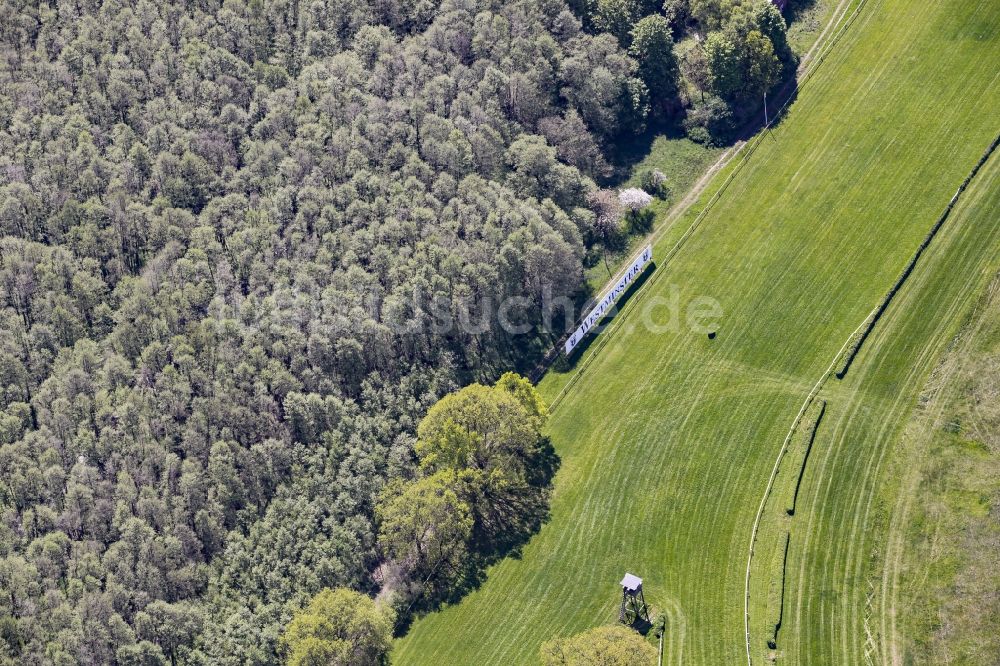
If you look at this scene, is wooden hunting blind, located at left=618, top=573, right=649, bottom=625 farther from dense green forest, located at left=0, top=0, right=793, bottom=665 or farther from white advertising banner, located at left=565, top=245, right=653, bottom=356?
white advertising banner, located at left=565, top=245, right=653, bottom=356

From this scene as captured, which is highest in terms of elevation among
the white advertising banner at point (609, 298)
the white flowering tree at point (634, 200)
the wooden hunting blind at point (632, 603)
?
the white flowering tree at point (634, 200)

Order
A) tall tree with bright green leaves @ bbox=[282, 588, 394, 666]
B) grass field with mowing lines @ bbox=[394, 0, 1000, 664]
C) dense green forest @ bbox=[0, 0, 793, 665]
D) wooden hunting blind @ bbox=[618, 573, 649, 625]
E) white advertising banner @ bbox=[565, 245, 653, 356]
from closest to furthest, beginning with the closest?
tall tree with bright green leaves @ bbox=[282, 588, 394, 666]
wooden hunting blind @ bbox=[618, 573, 649, 625]
grass field with mowing lines @ bbox=[394, 0, 1000, 664]
dense green forest @ bbox=[0, 0, 793, 665]
white advertising banner @ bbox=[565, 245, 653, 356]

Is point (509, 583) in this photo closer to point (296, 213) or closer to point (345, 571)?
point (345, 571)

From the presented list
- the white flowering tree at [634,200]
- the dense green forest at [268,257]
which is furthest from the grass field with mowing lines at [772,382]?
the dense green forest at [268,257]

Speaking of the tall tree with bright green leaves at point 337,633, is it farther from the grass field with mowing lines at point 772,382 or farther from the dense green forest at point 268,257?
the grass field with mowing lines at point 772,382

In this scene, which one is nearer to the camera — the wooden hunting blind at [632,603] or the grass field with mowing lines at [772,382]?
the wooden hunting blind at [632,603]

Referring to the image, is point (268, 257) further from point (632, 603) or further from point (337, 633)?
point (632, 603)

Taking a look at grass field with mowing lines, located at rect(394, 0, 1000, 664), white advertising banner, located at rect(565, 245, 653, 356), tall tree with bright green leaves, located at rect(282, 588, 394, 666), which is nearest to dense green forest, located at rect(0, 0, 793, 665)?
white advertising banner, located at rect(565, 245, 653, 356)
